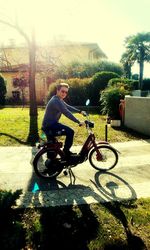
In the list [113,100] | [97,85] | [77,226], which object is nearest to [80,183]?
[77,226]

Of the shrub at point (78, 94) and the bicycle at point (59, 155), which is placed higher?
the shrub at point (78, 94)

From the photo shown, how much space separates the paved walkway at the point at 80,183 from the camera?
18.8 ft

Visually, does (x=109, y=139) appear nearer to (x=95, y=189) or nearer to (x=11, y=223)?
(x=95, y=189)

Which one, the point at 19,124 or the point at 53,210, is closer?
the point at 53,210

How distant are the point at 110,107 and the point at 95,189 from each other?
927 cm

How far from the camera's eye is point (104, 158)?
23.9ft

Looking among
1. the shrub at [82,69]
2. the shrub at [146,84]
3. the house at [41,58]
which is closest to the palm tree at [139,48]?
the shrub at [146,84]

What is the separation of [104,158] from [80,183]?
3.34 ft

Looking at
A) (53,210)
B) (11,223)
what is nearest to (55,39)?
(53,210)

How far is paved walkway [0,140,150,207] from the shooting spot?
572 cm

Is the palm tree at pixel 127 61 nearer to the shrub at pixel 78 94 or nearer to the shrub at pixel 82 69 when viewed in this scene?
the shrub at pixel 82 69

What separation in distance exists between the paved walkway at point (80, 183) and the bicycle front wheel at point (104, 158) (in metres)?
0.17

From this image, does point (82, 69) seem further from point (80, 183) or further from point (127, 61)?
point (127, 61)

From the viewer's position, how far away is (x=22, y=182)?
6680 millimetres
